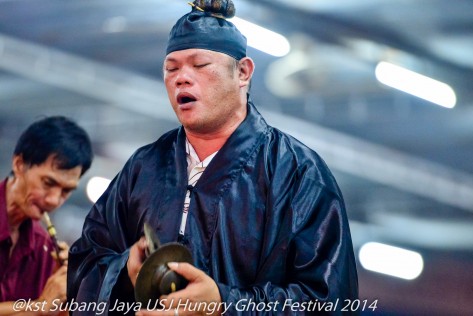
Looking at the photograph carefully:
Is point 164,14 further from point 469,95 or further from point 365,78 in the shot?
point 469,95

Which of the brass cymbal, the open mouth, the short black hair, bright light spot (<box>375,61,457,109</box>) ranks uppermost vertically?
bright light spot (<box>375,61,457,109</box>)

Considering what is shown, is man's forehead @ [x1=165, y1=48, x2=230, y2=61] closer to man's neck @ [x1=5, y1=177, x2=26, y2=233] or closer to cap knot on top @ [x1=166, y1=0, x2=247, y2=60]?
cap knot on top @ [x1=166, y1=0, x2=247, y2=60]

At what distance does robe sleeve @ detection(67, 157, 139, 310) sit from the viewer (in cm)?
231

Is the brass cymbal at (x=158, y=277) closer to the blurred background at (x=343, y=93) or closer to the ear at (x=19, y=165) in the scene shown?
the ear at (x=19, y=165)

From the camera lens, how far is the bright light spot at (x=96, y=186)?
9617mm

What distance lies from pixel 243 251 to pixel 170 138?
51cm

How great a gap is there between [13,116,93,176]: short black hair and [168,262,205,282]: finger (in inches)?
70.0

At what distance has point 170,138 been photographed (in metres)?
2.63

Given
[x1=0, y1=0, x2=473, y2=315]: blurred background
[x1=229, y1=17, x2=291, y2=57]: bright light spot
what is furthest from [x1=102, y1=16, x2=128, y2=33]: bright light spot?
[x1=229, y1=17, x2=291, y2=57]: bright light spot

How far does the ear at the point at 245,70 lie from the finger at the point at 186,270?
2.30ft

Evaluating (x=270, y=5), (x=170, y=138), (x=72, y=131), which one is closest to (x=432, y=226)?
(x=270, y=5)

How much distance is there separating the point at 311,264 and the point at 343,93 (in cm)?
473

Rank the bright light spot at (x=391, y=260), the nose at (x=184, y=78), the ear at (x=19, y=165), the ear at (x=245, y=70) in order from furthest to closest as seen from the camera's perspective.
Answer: the bright light spot at (x=391, y=260) → the ear at (x=19, y=165) → the ear at (x=245, y=70) → the nose at (x=184, y=78)

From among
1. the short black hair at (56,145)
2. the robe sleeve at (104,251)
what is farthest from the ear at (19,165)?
the robe sleeve at (104,251)
